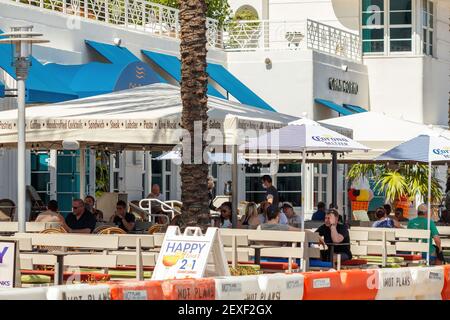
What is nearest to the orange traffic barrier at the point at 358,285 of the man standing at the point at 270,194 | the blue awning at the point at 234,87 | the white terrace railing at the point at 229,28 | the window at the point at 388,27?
the man standing at the point at 270,194

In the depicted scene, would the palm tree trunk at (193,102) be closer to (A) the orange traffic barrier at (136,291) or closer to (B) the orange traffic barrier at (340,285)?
(B) the orange traffic barrier at (340,285)

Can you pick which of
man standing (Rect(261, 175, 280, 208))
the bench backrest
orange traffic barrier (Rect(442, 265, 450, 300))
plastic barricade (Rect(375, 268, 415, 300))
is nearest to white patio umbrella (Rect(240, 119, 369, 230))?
man standing (Rect(261, 175, 280, 208))

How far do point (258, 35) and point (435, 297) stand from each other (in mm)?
24554

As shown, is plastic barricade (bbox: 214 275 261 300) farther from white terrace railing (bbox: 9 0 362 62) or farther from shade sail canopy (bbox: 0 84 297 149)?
Result: white terrace railing (bbox: 9 0 362 62)

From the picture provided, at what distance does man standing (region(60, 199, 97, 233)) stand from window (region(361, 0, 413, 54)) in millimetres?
22625

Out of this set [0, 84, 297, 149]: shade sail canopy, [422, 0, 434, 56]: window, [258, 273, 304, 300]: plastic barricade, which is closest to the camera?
[258, 273, 304, 300]: plastic barricade

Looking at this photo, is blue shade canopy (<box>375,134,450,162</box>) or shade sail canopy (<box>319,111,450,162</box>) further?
shade sail canopy (<box>319,111,450,162</box>)

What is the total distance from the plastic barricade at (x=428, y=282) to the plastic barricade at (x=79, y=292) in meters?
4.02

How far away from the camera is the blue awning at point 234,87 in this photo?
32438 mm

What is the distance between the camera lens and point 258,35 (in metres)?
36.4

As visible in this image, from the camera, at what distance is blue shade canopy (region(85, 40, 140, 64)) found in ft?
91.5
